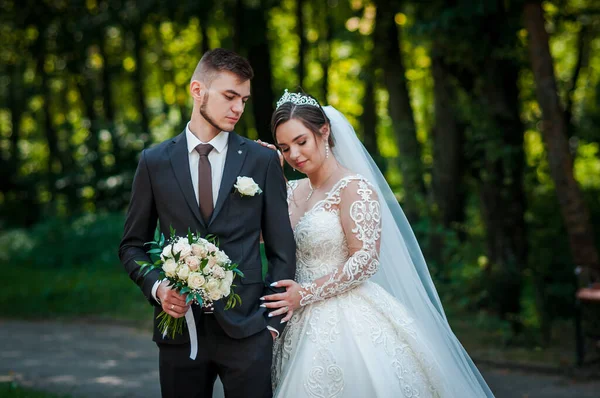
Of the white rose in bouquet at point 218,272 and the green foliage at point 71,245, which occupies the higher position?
the white rose in bouquet at point 218,272

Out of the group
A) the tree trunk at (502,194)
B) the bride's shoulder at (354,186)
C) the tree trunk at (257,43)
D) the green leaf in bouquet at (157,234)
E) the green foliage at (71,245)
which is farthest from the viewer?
the green foliage at (71,245)

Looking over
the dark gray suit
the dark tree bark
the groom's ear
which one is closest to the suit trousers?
the dark gray suit

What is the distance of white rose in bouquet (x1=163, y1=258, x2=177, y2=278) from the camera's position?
3357mm

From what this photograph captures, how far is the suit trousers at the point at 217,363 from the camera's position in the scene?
3.67 metres

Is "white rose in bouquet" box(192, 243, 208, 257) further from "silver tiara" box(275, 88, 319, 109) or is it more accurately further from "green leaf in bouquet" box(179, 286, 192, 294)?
"silver tiara" box(275, 88, 319, 109)

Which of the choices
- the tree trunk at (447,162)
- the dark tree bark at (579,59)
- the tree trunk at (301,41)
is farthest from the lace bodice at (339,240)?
the tree trunk at (301,41)

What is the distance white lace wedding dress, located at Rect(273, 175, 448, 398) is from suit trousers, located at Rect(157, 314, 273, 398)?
0.36 metres

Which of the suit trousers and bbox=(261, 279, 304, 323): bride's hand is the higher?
bbox=(261, 279, 304, 323): bride's hand

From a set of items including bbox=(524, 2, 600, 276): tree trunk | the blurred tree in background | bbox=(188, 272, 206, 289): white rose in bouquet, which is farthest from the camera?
the blurred tree in background

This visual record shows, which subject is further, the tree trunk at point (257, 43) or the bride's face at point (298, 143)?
the tree trunk at point (257, 43)

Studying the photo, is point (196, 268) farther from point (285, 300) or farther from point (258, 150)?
point (258, 150)

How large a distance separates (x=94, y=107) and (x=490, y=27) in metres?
17.2

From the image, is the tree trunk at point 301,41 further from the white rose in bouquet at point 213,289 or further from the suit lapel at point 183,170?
the white rose in bouquet at point 213,289

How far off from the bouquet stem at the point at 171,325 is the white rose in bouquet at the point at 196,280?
1.06ft
